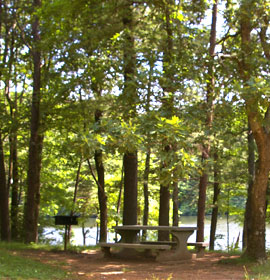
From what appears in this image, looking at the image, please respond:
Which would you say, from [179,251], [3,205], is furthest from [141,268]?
[3,205]

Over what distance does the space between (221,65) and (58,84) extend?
545 cm

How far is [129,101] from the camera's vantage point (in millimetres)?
8500

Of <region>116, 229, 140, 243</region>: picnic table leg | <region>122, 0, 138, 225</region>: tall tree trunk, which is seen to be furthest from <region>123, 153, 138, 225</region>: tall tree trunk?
<region>116, 229, 140, 243</region>: picnic table leg

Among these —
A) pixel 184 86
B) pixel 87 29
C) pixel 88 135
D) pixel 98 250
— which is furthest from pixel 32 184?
pixel 88 135

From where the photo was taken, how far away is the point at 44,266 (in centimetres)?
772

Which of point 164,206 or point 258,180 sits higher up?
point 258,180

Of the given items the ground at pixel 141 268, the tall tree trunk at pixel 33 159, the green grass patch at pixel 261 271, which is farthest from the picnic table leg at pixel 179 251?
the tall tree trunk at pixel 33 159

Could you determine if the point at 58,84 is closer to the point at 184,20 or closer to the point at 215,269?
the point at 184,20

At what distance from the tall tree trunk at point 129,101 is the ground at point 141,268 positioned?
1.72 metres

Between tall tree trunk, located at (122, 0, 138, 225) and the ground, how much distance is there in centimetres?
172

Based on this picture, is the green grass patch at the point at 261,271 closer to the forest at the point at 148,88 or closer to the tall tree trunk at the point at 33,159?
the forest at the point at 148,88

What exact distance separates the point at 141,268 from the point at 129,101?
3.31 meters

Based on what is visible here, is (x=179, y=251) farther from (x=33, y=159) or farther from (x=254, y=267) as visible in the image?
(x=33, y=159)

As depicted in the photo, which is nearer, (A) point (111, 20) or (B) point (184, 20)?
(B) point (184, 20)
